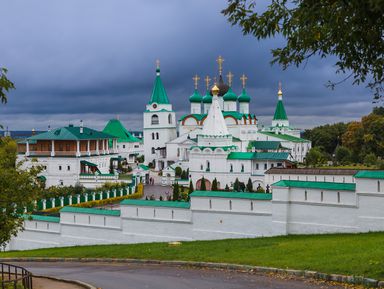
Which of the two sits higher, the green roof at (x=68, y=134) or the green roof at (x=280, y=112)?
the green roof at (x=280, y=112)

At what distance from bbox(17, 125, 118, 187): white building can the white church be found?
7489mm

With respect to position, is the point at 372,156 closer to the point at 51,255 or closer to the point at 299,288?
the point at 51,255

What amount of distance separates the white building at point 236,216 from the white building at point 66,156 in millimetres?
22151

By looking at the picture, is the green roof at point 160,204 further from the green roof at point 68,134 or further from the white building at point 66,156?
the green roof at point 68,134

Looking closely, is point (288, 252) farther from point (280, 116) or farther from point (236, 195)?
point (280, 116)

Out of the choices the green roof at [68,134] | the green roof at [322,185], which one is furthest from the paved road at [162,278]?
the green roof at [68,134]

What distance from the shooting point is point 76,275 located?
1431cm

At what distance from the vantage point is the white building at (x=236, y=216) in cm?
1664

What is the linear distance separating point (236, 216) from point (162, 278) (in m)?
6.39

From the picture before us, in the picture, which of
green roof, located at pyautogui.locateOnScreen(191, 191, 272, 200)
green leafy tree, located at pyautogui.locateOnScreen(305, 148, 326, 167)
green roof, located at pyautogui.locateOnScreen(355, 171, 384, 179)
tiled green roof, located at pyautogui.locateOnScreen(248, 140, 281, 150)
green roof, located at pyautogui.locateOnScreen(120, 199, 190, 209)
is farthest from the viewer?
green leafy tree, located at pyautogui.locateOnScreen(305, 148, 326, 167)

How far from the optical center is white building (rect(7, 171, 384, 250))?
16639 millimetres

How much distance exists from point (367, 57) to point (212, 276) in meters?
5.96

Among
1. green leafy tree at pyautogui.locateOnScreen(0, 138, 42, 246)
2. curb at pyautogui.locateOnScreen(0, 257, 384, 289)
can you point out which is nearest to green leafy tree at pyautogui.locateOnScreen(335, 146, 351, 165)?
curb at pyautogui.locateOnScreen(0, 257, 384, 289)

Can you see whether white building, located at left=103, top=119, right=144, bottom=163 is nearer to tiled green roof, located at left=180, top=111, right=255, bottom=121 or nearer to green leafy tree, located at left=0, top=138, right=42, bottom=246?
tiled green roof, located at left=180, top=111, right=255, bottom=121
